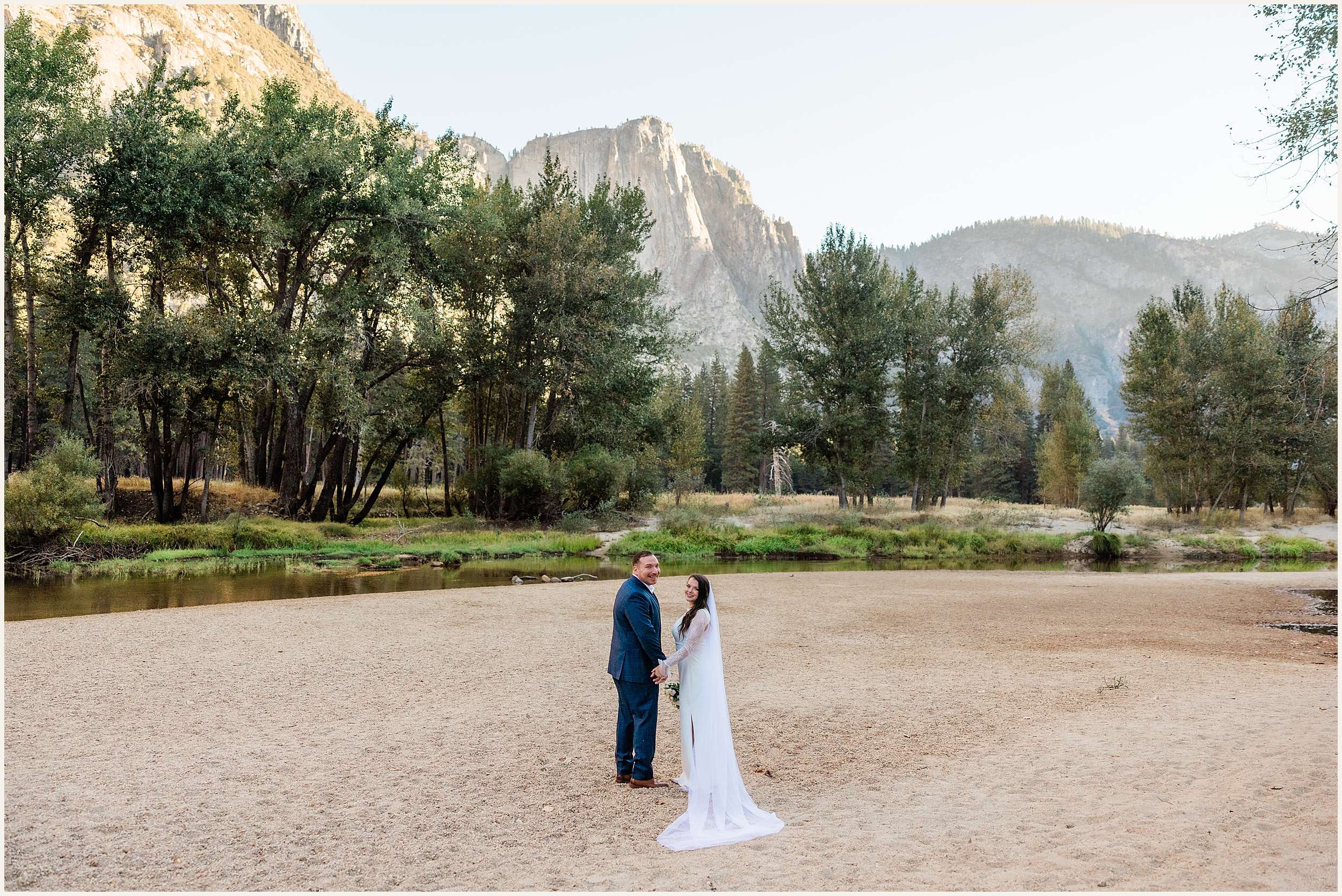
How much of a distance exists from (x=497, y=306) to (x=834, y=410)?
16.1 meters

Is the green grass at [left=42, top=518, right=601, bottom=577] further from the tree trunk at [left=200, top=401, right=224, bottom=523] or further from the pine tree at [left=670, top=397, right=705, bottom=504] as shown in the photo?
the pine tree at [left=670, top=397, right=705, bottom=504]

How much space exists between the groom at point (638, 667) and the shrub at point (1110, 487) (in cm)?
3210

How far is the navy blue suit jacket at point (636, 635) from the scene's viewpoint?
20.2 ft

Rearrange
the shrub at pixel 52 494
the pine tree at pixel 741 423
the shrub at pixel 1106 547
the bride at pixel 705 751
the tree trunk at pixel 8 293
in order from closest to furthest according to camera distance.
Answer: the bride at pixel 705 751
the shrub at pixel 52 494
the tree trunk at pixel 8 293
the shrub at pixel 1106 547
the pine tree at pixel 741 423

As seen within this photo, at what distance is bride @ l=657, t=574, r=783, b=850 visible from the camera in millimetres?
5383

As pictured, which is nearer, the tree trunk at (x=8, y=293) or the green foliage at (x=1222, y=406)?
the tree trunk at (x=8, y=293)

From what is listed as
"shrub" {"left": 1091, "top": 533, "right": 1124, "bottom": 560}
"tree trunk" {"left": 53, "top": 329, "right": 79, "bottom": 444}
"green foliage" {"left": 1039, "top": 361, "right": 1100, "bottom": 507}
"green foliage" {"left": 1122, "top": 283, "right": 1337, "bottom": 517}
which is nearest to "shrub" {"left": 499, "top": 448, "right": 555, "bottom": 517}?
"tree trunk" {"left": 53, "top": 329, "right": 79, "bottom": 444}

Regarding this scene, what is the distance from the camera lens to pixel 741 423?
228 feet

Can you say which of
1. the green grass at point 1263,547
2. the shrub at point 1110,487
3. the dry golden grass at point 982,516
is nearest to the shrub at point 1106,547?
the shrub at point 1110,487

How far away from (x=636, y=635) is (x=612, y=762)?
4.58 ft

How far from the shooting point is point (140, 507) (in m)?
29.7

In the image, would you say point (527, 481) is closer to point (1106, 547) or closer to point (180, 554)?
point (180, 554)

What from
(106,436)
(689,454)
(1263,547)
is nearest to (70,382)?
(106,436)

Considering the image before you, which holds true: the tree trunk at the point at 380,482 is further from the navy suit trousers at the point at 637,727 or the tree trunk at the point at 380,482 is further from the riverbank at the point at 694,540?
the navy suit trousers at the point at 637,727
